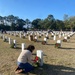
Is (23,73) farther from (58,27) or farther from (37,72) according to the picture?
(58,27)

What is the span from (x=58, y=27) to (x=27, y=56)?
80573 millimetres

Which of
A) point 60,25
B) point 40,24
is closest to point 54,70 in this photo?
point 60,25

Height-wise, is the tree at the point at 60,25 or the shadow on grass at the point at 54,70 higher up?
the tree at the point at 60,25

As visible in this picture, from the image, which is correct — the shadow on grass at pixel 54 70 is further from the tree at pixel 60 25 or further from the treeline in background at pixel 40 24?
the tree at pixel 60 25

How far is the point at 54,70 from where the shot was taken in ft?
25.1

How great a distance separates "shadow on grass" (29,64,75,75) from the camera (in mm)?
7250

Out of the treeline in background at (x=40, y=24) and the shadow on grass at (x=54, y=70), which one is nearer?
the shadow on grass at (x=54, y=70)

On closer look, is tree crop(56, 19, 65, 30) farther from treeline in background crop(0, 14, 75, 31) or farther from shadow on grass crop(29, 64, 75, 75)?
shadow on grass crop(29, 64, 75, 75)

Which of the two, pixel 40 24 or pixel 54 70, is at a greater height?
pixel 40 24

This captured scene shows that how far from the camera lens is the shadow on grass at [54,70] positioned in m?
7.25

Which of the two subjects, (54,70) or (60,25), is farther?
(60,25)

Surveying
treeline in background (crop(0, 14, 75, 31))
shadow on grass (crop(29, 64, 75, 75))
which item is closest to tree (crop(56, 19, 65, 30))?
treeline in background (crop(0, 14, 75, 31))

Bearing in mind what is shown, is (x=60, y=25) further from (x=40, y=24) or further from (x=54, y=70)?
(x=54, y=70)

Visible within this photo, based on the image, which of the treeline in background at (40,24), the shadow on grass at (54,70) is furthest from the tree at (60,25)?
the shadow on grass at (54,70)
